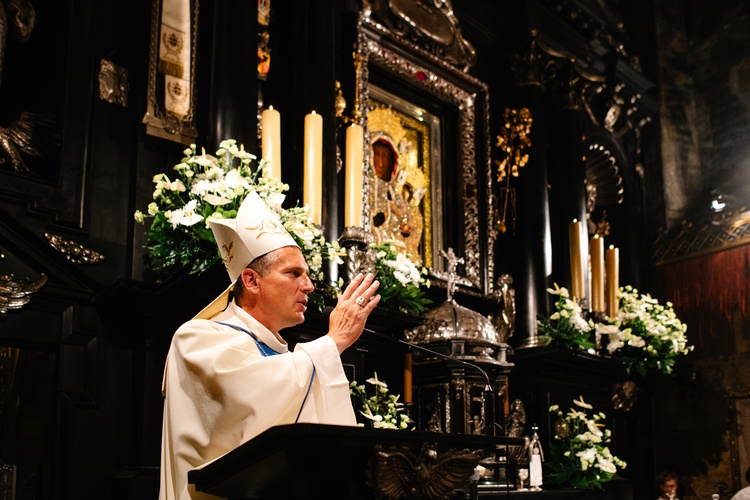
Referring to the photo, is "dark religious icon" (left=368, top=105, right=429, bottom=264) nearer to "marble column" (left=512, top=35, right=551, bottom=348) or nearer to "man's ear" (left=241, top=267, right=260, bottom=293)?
"marble column" (left=512, top=35, right=551, bottom=348)

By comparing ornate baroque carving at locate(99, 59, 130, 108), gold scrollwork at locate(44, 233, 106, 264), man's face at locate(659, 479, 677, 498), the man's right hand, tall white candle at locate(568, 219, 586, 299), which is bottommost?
man's face at locate(659, 479, 677, 498)

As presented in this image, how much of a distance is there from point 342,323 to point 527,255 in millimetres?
4807

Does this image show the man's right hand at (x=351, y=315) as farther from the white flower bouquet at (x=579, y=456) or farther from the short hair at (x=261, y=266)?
the white flower bouquet at (x=579, y=456)

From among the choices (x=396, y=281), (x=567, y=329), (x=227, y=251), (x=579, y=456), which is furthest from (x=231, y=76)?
(x=579, y=456)

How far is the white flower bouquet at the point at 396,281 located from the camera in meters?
5.28

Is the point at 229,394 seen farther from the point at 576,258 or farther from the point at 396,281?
the point at 576,258

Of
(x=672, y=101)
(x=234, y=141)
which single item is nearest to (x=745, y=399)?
(x=672, y=101)

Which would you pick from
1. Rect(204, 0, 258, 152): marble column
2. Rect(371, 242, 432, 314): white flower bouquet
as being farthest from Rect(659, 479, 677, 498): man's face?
Rect(204, 0, 258, 152): marble column

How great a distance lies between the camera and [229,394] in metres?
2.60

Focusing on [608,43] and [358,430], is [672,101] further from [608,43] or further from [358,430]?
[358,430]

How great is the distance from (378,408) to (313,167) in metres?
1.44

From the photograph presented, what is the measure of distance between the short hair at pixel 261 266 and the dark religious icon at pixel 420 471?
105 centimetres

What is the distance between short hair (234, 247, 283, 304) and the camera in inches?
125

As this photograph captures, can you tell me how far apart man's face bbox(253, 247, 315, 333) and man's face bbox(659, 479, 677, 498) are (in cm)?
538
